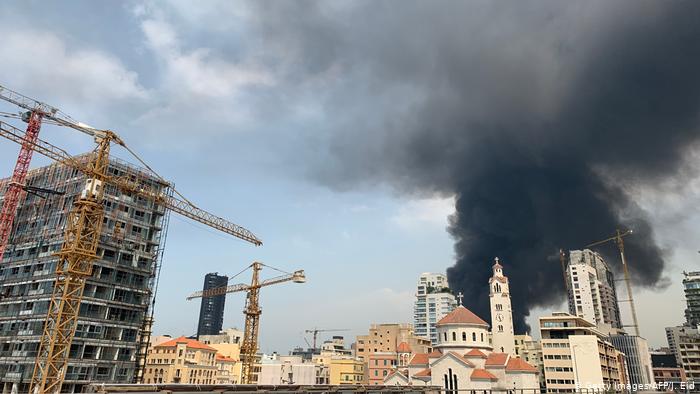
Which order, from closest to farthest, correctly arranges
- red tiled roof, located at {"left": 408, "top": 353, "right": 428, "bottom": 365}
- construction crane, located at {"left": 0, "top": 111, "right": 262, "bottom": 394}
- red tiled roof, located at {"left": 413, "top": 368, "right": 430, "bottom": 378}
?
construction crane, located at {"left": 0, "top": 111, "right": 262, "bottom": 394}
red tiled roof, located at {"left": 413, "top": 368, "right": 430, "bottom": 378}
red tiled roof, located at {"left": 408, "top": 353, "right": 428, "bottom": 365}

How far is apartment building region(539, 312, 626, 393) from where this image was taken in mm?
100938

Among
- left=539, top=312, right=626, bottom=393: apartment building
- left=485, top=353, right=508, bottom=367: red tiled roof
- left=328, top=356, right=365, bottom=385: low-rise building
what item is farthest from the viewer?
left=328, top=356, right=365, bottom=385: low-rise building

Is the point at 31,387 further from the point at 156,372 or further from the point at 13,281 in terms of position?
the point at 156,372

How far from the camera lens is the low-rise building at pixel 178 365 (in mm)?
110250

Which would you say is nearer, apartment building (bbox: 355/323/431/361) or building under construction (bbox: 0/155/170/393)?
building under construction (bbox: 0/155/170/393)

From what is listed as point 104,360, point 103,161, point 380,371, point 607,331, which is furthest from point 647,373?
point 103,161

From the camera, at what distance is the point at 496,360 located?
80.5 metres

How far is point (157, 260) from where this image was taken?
3420 inches

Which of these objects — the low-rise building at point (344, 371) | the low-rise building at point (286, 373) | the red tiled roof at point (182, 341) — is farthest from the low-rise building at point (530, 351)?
the red tiled roof at point (182, 341)

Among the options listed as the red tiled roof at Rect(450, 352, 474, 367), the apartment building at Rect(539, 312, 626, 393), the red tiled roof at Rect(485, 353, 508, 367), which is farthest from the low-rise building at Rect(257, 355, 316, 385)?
the red tiled roof at Rect(485, 353, 508, 367)

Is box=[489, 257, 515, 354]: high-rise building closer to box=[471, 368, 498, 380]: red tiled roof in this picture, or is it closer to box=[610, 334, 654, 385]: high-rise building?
box=[471, 368, 498, 380]: red tiled roof

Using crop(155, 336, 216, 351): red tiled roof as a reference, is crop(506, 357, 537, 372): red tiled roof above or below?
below

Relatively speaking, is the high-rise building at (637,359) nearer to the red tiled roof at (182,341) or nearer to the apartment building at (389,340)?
the apartment building at (389,340)

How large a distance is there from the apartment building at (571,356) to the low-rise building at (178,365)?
8432cm
